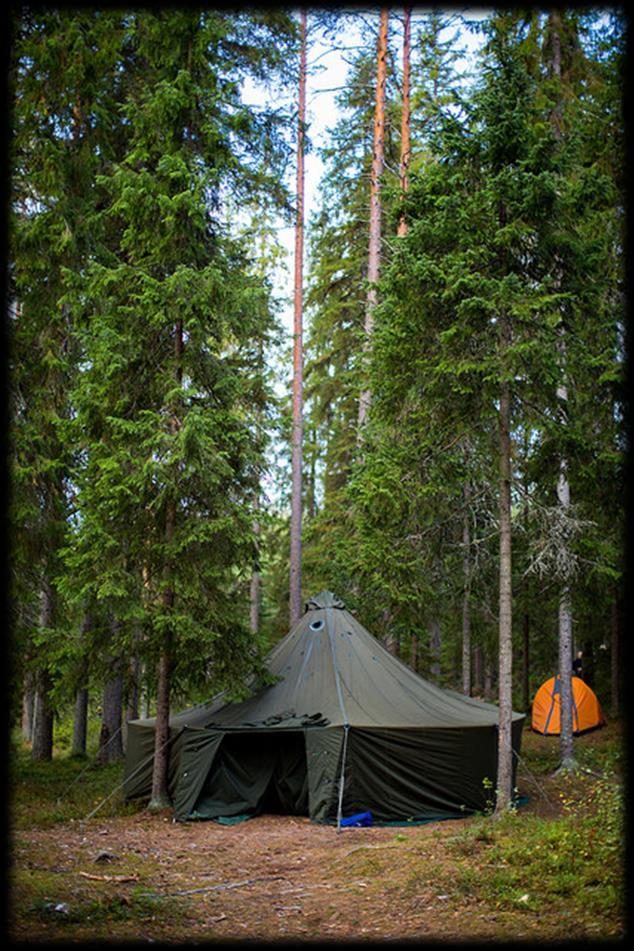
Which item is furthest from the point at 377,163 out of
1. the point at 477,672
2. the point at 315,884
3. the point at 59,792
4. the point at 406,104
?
the point at 477,672

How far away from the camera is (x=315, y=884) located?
25.1ft

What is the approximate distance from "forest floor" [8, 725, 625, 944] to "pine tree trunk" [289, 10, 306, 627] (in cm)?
661

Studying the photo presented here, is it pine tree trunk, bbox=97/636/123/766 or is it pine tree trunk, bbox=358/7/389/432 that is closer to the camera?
pine tree trunk, bbox=97/636/123/766

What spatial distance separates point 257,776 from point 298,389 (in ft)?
27.3

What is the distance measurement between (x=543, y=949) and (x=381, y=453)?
7.42m

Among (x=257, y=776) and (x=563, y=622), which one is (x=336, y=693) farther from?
(x=563, y=622)

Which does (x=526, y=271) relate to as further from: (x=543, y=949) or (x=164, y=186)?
(x=543, y=949)

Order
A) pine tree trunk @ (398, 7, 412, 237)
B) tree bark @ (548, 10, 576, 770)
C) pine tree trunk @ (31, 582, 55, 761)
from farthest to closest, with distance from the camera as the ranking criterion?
pine tree trunk @ (398, 7, 412, 237)
pine tree trunk @ (31, 582, 55, 761)
tree bark @ (548, 10, 576, 770)

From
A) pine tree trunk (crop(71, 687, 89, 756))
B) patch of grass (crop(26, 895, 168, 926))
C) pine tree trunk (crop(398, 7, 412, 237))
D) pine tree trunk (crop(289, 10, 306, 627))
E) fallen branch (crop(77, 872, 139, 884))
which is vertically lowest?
pine tree trunk (crop(71, 687, 89, 756))

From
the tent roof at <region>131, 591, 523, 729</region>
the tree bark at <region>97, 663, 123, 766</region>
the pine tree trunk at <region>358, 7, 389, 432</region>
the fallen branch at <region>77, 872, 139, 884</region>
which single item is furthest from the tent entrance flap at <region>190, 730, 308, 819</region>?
the pine tree trunk at <region>358, 7, 389, 432</region>

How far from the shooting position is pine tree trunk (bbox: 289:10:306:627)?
16.5 metres

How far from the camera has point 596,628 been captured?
2005 cm

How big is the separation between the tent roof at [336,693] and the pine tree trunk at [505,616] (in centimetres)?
156

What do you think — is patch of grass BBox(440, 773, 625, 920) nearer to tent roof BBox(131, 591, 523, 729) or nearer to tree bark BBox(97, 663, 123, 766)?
tent roof BBox(131, 591, 523, 729)
